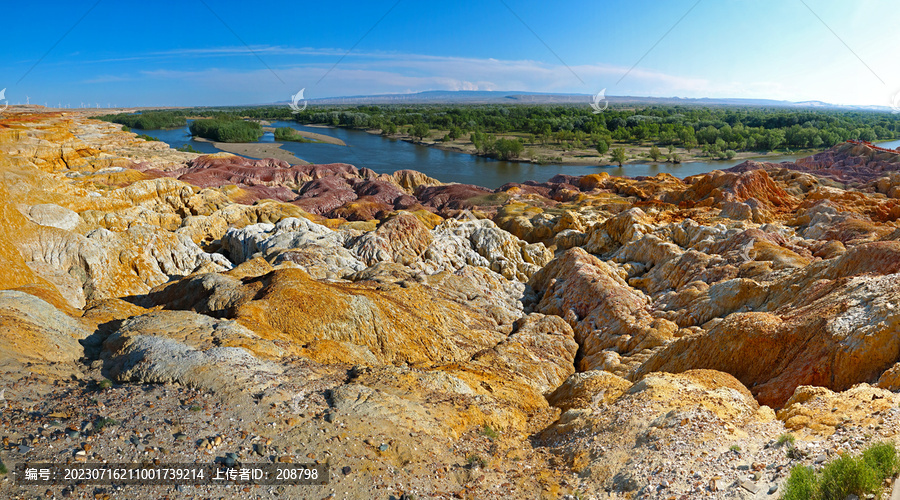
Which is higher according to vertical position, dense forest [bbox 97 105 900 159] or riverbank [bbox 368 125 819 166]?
dense forest [bbox 97 105 900 159]

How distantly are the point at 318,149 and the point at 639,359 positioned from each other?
109 meters

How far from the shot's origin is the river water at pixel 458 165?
86.9 metres

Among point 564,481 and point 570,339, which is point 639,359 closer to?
point 570,339

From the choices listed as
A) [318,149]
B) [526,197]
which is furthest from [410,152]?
[526,197]

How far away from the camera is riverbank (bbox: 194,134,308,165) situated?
311 feet

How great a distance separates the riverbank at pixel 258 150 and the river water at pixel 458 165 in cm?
249

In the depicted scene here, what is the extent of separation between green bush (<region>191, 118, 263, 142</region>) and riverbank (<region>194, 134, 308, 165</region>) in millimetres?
3159

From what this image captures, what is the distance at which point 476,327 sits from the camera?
666 inches

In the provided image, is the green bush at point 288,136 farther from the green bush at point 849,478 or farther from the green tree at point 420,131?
the green bush at point 849,478

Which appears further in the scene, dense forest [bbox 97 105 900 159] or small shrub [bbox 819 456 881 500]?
dense forest [bbox 97 105 900 159]

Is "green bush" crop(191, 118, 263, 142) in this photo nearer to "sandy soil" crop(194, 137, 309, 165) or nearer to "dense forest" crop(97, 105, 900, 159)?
"dense forest" crop(97, 105, 900, 159)

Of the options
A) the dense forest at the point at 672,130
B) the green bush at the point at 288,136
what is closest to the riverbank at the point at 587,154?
the dense forest at the point at 672,130

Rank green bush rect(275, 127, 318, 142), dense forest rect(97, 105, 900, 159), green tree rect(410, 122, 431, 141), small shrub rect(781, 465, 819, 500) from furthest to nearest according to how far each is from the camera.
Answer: green tree rect(410, 122, 431, 141), green bush rect(275, 127, 318, 142), dense forest rect(97, 105, 900, 159), small shrub rect(781, 465, 819, 500)

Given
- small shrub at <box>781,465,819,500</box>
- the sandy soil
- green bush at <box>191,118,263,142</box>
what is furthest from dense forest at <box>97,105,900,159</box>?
small shrub at <box>781,465,819,500</box>
